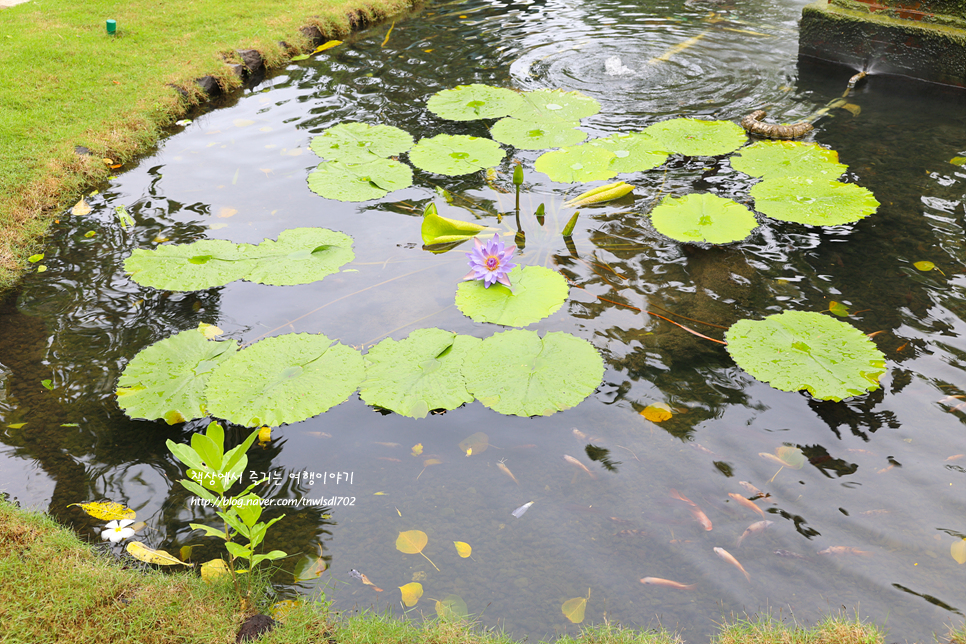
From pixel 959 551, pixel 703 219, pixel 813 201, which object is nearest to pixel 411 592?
pixel 959 551

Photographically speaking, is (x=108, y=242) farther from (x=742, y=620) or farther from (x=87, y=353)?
(x=742, y=620)

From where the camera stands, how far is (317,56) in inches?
226

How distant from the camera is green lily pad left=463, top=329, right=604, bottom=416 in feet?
6.89

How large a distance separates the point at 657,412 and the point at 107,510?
1984 mm

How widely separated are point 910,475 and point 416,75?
4743 mm

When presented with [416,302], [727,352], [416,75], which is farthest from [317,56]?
[727,352]

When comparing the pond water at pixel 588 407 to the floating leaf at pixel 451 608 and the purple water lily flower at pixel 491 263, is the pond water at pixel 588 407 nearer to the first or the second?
the floating leaf at pixel 451 608

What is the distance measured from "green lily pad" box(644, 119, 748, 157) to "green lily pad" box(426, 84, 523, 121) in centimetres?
107

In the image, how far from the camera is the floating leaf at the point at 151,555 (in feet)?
5.78

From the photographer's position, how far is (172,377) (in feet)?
7.20

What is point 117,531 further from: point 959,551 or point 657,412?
point 959,551

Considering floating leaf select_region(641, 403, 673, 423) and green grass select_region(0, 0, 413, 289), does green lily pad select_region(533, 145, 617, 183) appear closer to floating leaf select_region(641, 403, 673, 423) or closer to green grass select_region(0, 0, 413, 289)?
floating leaf select_region(641, 403, 673, 423)

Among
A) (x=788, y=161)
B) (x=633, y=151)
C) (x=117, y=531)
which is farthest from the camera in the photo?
(x=633, y=151)

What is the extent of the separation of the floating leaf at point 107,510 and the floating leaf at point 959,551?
2.60m
